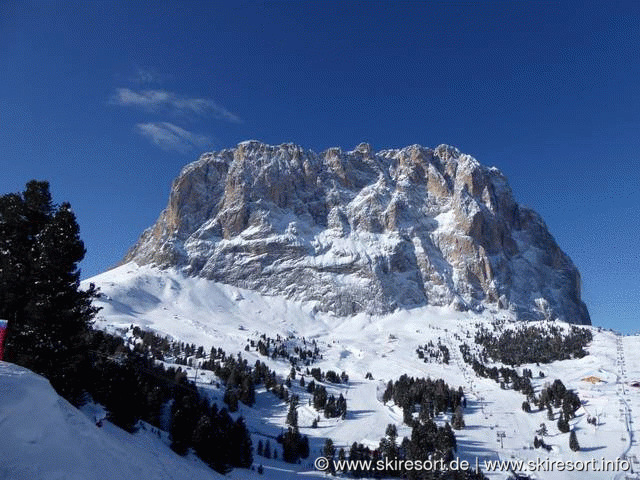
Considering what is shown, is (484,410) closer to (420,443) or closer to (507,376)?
(507,376)

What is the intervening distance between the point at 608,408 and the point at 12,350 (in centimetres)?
11171

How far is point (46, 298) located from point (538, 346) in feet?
588

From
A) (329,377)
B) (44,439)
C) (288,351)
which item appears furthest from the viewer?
(288,351)

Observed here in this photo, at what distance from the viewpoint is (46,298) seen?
1195 inches

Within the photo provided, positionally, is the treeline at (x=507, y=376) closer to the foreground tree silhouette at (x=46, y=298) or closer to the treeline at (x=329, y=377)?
the treeline at (x=329, y=377)

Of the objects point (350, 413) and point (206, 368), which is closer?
point (350, 413)

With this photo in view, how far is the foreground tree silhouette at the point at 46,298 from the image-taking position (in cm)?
2972

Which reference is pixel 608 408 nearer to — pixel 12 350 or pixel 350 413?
pixel 350 413

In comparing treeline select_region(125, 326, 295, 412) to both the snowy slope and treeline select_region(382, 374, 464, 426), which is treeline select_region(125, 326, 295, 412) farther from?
the snowy slope

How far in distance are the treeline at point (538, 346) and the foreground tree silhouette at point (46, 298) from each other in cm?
15558

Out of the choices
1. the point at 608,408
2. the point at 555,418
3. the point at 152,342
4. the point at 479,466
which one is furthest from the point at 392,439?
the point at 152,342

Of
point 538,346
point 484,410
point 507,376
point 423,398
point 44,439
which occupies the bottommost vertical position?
point 44,439

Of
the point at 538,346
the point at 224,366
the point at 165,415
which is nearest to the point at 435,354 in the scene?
the point at 538,346

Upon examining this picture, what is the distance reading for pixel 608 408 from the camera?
101 metres
